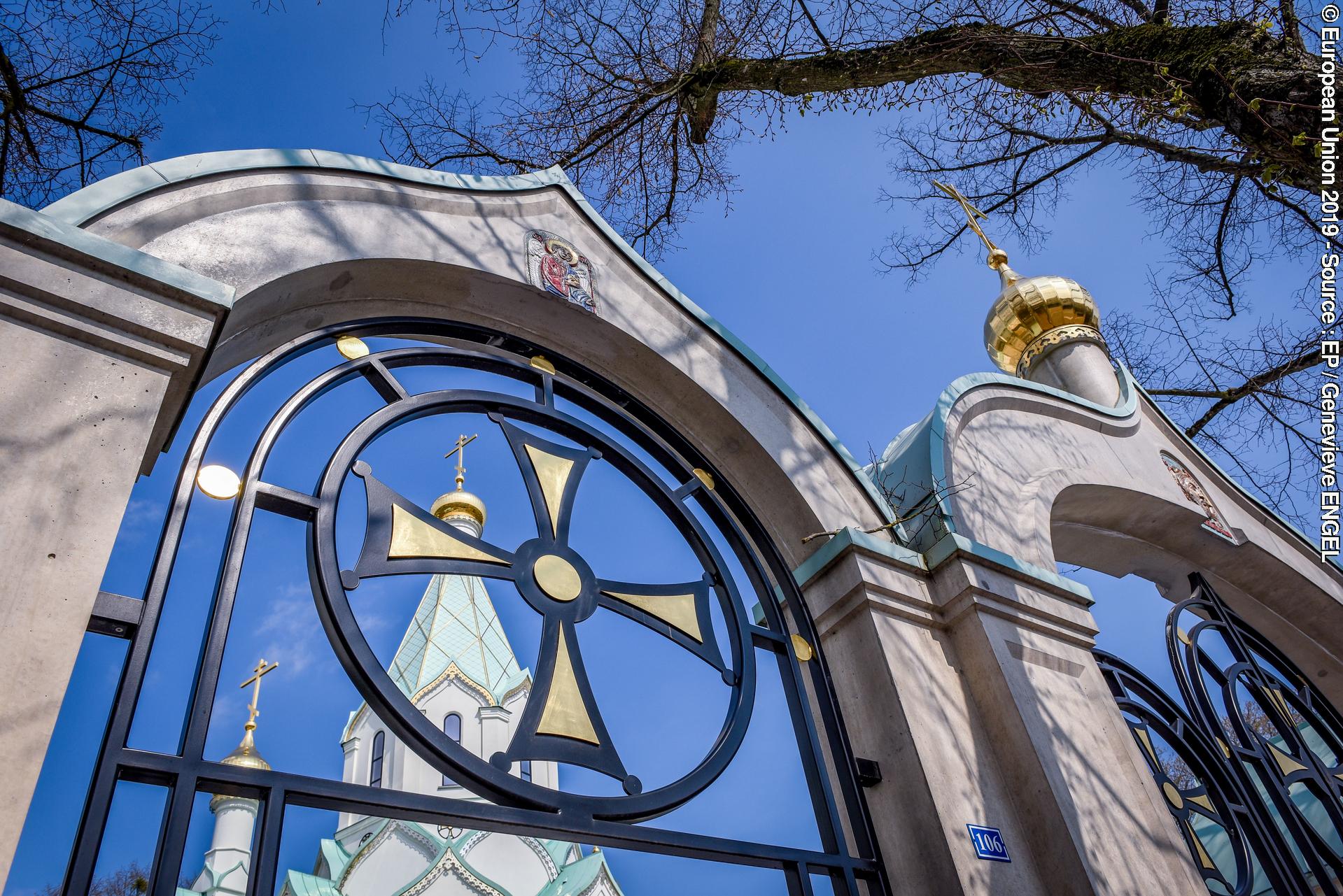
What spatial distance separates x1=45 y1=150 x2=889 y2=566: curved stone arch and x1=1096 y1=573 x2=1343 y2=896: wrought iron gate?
8.10 feet

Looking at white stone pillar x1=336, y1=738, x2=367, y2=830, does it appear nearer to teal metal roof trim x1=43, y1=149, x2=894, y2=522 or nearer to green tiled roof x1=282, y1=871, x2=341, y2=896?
green tiled roof x1=282, y1=871, x2=341, y2=896

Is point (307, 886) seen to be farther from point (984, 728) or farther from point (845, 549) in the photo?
point (984, 728)

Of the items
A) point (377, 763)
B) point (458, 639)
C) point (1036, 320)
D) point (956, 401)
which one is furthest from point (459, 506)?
point (956, 401)

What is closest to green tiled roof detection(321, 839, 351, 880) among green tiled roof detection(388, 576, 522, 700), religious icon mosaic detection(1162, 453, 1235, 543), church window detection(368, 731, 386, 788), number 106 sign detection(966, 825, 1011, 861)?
church window detection(368, 731, 386, 788)

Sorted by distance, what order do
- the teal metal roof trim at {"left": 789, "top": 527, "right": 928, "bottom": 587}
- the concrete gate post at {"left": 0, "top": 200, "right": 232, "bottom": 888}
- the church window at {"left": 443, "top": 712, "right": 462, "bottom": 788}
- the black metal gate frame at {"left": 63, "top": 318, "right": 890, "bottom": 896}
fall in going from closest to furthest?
1. the concrete gate post at {"left": 0, "top": 200, "right": 232, "bottom": 888}
2. the black metal gate frame at {"left": 63, "top": 318, "right": 890, "bottom": 896}
3. the teal metal roof trim at {"left": 789, "top": 527, "right": 928, "bottom": 587}
4. the church window at {"left": 443, "top": 712, "right": 462, "bottom": 788}

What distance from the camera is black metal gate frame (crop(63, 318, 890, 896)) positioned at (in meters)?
2.74

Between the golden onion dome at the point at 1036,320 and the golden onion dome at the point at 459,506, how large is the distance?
15.0 meters

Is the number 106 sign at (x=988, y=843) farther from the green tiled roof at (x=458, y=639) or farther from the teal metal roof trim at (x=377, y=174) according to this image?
the green tiled roof at (x=458, y=639)

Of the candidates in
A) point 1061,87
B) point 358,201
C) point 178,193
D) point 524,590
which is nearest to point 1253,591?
point 1061,87

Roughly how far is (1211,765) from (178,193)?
245 inches

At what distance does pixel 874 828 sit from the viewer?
4.18 metres

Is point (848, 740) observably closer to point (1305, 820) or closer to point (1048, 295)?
point (1305, 820)

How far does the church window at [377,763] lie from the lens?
79.5ft

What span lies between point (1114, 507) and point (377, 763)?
71.6ft
